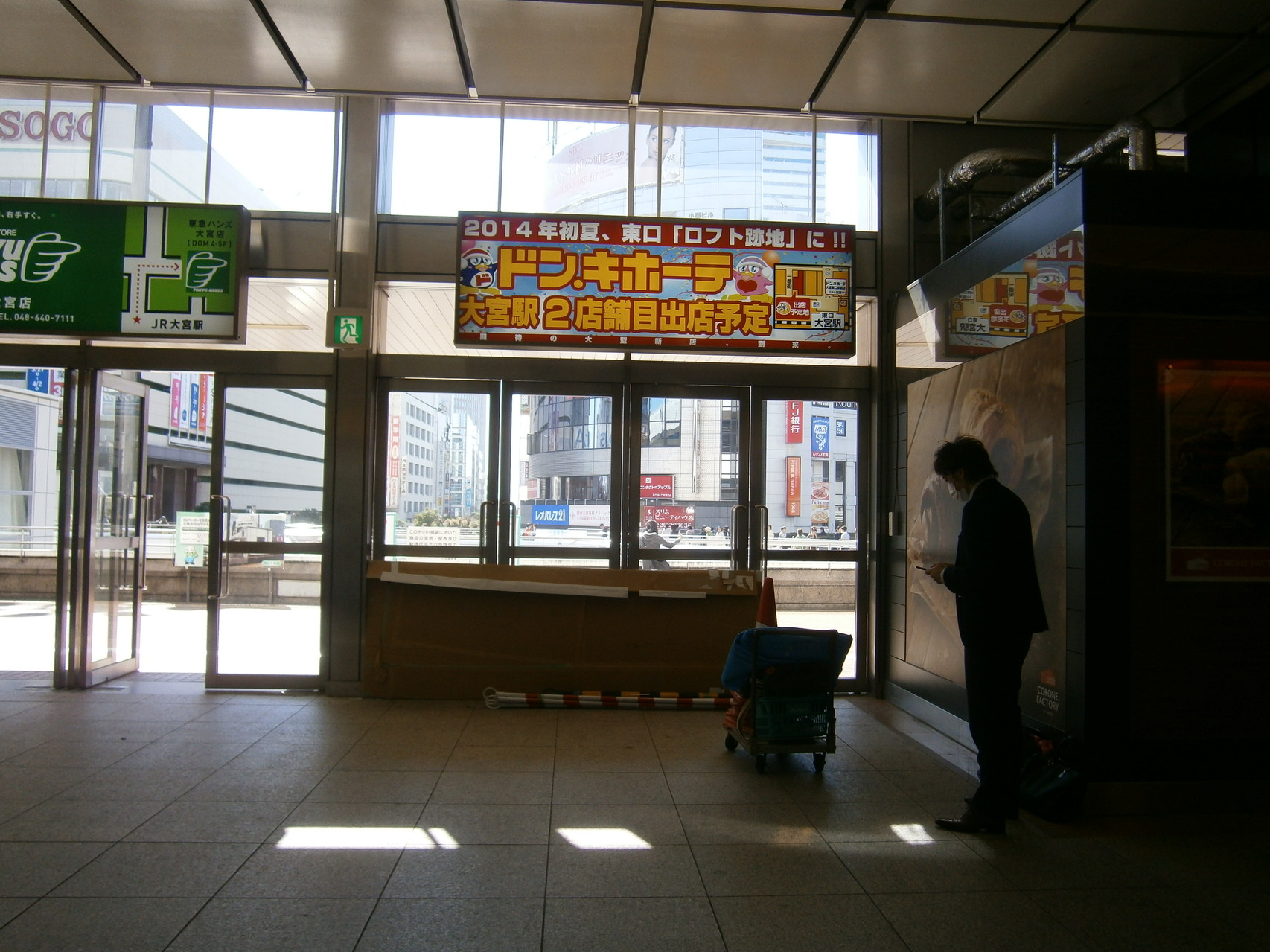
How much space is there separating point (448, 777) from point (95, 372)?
14.1ft

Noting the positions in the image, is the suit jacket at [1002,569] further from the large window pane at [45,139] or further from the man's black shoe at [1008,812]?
the large window pane at [45,139]

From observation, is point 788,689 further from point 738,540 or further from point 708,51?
point 708,51

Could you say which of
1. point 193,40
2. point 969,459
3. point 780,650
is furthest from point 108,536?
point 969,459

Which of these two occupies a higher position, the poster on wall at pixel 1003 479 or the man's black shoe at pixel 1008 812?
the poster on wall at pixel 1003 479

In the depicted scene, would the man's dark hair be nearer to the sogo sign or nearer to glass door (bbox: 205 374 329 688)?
glass door (bbox: 205 374 329 688)

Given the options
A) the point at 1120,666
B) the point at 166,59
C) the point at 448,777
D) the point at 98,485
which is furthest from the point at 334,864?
the point at 166,59

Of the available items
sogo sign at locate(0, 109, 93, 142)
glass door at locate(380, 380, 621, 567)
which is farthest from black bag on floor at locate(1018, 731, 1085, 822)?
sogo sign at locate(0, 109, 93, 142)

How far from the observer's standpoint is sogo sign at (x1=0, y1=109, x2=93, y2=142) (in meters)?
6.26

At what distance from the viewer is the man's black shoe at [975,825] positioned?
11.6ft

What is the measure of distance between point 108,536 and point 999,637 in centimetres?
629

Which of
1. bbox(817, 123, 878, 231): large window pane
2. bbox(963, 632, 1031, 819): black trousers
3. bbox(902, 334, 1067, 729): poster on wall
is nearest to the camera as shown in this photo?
bbox(963, 632, 1031, 819): black trousers

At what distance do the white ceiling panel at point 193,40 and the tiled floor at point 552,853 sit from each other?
415 cm

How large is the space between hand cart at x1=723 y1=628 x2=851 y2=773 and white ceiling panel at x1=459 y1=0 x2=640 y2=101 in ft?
11.8

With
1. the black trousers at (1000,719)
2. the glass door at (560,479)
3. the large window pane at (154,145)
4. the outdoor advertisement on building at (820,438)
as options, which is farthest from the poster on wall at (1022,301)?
the large window pane at (154,145)
